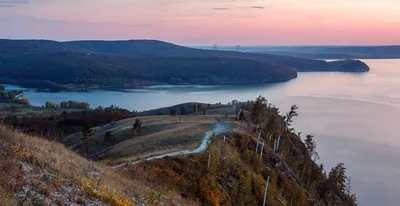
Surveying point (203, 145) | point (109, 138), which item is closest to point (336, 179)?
point (203, 145)

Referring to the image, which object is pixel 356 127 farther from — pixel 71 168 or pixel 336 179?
pixel 71 168

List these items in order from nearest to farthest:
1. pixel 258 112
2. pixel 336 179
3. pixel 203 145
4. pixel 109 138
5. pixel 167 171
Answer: pixel 167 171
pixel 203 145
pixel 258 112
pixel 336 179
pixel 109 138

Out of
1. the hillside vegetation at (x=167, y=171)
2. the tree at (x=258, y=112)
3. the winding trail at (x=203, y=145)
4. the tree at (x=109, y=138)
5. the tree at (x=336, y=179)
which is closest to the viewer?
the hillside vegetation at (x=167, y=171)

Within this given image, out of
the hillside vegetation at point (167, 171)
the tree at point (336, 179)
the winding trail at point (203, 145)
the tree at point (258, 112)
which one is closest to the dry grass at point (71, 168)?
the hillside vegetation at point (167, 171)

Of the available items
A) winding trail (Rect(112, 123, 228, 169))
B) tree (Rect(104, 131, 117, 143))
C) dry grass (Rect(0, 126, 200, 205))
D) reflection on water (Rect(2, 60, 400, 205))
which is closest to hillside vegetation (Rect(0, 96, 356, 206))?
dry grass (Rect(0, 126, 200, 205))

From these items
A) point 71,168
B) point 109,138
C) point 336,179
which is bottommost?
point 336,179

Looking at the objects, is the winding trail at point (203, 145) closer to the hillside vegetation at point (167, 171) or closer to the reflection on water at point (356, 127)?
the hillside vegetation at point (167, 171)

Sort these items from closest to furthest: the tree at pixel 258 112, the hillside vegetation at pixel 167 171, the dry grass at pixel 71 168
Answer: the hillside vegetation at pixel 167 171 → the dry grass at pixel 71 168 → the tree at pixel 258 112

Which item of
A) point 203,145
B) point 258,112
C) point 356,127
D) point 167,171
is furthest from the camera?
point 356,127

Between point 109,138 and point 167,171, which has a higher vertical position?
point 167,171

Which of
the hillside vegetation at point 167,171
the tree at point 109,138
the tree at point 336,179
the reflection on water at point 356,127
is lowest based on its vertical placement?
the reflection on water at point 356,127

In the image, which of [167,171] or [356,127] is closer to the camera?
[167,171]

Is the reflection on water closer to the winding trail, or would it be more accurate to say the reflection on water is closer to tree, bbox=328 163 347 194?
tree, bbox=328 163 347 194

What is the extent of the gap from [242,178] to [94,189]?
14.5 meters
